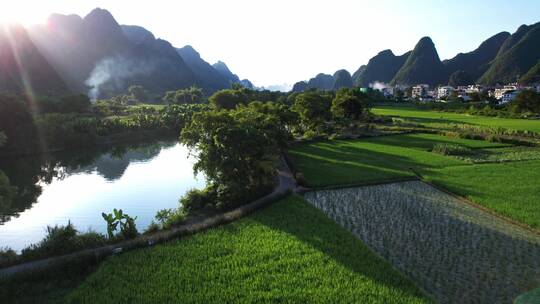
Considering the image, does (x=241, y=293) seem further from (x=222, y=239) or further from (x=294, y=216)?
(x=294, y=216)

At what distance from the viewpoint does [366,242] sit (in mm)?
14508

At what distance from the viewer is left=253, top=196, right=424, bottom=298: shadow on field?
1130 cm

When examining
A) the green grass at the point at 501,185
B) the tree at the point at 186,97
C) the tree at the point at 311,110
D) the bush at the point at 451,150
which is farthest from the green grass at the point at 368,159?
the tree at the point at 186,97

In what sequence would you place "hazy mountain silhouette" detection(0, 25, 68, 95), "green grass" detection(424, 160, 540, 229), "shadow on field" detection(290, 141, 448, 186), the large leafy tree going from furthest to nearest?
"hazy mountain silhouette" detection(0, 25, 68, 95) < "shadow on field" detection(290, 141, 448, 186) < the large leafy tree < "green grass" detection(424, 160, 540, 229)

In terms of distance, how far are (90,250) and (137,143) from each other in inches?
1602

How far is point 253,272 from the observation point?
11719 mm

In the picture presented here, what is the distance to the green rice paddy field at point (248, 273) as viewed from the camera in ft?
33.7

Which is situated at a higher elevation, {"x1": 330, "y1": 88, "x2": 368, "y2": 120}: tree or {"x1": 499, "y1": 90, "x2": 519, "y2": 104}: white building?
{"x1": 330, "y1": 88, "x2": 368, "y2": 120}: tree

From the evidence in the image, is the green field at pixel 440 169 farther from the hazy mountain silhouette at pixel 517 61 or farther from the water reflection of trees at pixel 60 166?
the hazy mountain silhouette at pixel 517 61

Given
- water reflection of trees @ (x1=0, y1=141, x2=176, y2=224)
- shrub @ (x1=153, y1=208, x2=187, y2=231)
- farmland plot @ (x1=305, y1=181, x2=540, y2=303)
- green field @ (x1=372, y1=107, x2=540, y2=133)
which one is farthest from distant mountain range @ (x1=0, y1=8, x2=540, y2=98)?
farmland plot @ (x1=305, y1=181, x2=540, y2=303)

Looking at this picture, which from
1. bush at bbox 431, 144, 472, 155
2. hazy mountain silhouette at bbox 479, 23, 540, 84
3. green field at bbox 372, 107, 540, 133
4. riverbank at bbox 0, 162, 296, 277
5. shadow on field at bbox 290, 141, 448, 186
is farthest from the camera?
hazy mountain silhouette at bbox 479, 23, 540, 84

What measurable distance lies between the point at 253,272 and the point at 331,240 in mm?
4118

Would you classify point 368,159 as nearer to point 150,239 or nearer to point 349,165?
point 349,165

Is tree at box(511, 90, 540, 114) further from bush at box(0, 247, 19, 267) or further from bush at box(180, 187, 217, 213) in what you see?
bush at box(0, 247, 19, 267)
